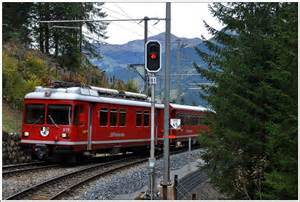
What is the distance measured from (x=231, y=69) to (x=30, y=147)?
10.0 metres

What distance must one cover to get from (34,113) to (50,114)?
2.15ft

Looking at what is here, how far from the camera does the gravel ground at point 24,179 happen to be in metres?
12.5

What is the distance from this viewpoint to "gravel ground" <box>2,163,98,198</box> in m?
12.5

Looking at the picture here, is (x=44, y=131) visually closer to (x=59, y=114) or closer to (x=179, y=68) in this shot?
(x=59, y=114)

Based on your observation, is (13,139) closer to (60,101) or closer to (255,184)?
(60,101)

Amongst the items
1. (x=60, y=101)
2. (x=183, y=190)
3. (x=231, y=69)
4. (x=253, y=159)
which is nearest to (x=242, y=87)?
(x=231, y=69)

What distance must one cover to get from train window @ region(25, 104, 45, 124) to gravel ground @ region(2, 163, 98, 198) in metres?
2.04

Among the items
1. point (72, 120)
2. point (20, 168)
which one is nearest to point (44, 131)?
point (72, 120)

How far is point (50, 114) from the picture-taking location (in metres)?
17.7

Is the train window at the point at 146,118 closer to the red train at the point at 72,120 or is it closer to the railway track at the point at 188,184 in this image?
the red train at the point at 72,120

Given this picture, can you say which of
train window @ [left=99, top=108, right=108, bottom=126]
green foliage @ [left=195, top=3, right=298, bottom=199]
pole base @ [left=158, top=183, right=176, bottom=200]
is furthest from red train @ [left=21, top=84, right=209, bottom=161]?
green foliage @ [left=195, top=3, right=298, bottom=199]

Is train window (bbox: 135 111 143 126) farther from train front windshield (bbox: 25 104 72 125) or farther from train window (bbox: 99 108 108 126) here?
train front windshield (bbox: 25 104 72 125)

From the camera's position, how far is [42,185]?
13.0 metres

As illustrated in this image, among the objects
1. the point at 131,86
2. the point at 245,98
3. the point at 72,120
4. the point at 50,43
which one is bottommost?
the point at 72,120
